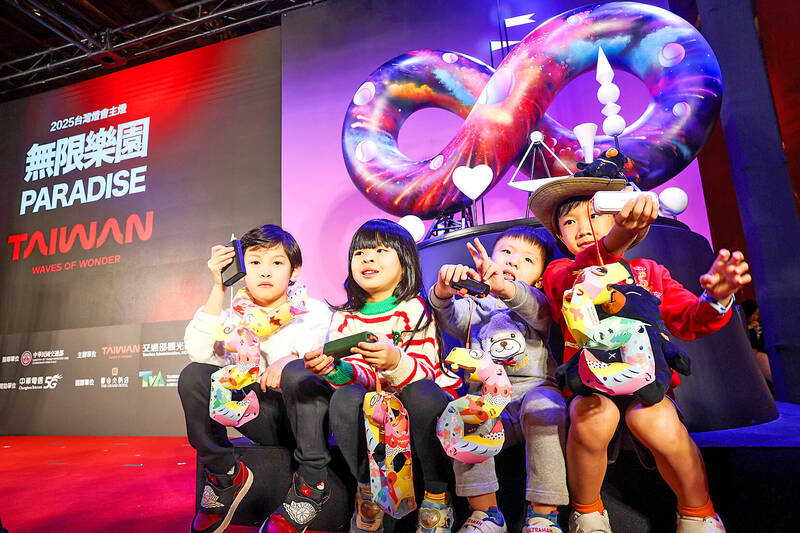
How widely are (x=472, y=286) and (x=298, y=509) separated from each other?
2.03 feet

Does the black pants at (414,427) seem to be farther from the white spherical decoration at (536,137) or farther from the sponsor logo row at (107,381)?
the sponsor logo row at (107,381)

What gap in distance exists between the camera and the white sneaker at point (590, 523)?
91 cm

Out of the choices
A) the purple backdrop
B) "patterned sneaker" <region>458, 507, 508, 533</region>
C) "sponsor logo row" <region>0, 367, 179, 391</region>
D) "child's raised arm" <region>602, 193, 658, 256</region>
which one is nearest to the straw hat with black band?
"child's raised arm" <region>602, 193, 658, 256</region>

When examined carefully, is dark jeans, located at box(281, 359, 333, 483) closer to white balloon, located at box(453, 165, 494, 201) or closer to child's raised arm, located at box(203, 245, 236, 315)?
child's raised arm, located at box(203, 245, 236, 315)

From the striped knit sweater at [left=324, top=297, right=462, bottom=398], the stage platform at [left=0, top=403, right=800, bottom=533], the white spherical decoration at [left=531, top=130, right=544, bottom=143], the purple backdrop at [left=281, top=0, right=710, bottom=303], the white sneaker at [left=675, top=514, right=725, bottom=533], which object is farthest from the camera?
the purple backdrop at [left=281, top=0, right=710, bottom=303]

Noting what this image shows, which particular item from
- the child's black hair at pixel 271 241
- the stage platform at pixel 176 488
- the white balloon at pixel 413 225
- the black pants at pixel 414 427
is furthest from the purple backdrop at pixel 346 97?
the black pants at pixel 414 427

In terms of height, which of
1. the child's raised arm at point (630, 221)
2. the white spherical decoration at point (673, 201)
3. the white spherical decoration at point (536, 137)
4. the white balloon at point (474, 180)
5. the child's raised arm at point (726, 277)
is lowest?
the child's raised arm at point (726, 277)

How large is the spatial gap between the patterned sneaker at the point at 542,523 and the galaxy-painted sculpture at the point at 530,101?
4.22 ft

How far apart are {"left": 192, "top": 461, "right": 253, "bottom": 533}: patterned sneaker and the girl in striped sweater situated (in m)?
0.31

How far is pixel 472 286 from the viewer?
1049 mm

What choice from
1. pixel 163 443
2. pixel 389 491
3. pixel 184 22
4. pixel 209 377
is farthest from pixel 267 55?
pixel 389 491

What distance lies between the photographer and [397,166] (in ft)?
7.53

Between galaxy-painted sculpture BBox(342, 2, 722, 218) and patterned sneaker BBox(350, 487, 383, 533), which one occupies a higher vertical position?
galaxy-painted sculpture BBox(342, 2, 722, 218)

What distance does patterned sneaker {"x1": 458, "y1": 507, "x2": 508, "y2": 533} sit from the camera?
3.19 feet
